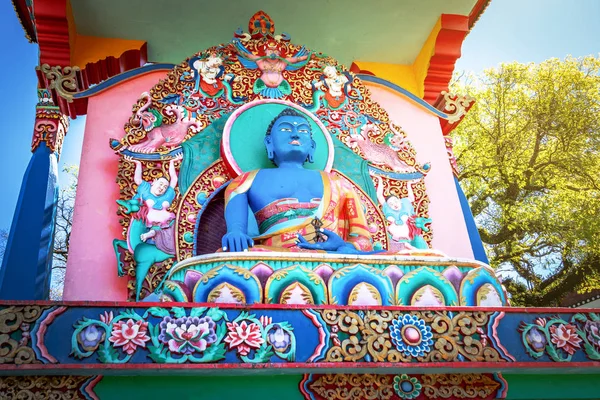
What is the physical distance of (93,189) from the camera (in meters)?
4.51

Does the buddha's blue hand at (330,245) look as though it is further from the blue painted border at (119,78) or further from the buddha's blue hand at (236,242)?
the blue painted border at (119,78)

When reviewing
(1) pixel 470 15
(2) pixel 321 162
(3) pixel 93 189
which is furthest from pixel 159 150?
(1) pixel 470 15

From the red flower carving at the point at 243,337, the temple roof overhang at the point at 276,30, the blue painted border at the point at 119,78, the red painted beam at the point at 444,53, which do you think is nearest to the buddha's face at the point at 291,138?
the blue painted border at the point at 119,78

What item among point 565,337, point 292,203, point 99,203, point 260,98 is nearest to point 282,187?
point 292,203

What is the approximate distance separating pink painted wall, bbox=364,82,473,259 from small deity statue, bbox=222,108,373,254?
113 centimetres

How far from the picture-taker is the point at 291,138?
4.48 meters

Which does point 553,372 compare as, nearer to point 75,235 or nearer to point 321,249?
point 321,249

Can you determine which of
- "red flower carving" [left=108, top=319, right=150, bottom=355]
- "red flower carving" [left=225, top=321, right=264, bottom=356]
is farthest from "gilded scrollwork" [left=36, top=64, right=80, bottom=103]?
"red flower carving" [left=225, top=321, right=264, bottom=356]

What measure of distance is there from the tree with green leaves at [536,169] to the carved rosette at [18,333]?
7.73 metres

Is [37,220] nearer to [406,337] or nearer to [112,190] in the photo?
[112,190]

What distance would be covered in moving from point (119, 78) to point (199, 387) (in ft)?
10.9

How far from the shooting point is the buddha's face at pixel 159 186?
428cm

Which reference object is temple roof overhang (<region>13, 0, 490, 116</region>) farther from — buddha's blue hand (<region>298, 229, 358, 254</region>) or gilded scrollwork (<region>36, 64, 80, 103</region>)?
buddha's blue hand (<region>298, 229, 358, 254</region>)

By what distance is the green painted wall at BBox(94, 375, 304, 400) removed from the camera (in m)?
2.44
